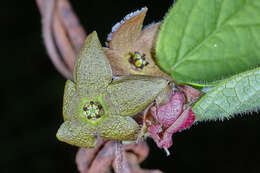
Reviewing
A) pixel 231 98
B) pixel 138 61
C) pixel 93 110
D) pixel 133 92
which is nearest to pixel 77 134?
pixel 93 110

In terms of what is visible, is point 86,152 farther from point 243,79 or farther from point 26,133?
point 26,133

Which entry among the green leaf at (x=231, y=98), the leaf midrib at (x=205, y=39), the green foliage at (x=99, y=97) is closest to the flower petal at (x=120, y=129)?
the green foliage at (x=99, y=97)

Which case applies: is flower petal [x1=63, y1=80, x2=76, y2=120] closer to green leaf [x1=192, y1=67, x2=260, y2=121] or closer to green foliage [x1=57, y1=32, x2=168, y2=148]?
green foliage [x1=57, y1=32, x2=168, y2=148]

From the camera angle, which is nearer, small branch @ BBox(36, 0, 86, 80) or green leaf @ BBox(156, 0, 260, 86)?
green leaf @ BBox(156, 0, 260, 86)

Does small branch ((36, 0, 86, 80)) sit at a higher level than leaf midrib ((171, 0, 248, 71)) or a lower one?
higher

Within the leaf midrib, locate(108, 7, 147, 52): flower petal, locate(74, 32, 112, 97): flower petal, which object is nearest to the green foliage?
locate(74, 32, 112, 97): flower petal
